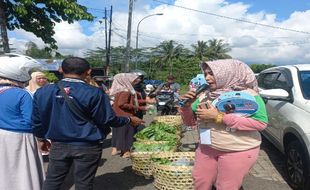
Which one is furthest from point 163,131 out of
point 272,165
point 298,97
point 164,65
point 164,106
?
→ point 164,65

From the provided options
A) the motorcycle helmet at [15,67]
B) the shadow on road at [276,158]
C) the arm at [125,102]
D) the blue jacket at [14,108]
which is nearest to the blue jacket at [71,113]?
the blue jacket at [14,108]

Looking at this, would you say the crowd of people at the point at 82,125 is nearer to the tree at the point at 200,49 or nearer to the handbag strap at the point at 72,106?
the handbag strap at the point at 72,106

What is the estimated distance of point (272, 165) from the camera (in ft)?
20.9

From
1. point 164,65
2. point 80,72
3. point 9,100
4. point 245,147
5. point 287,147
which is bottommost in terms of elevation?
point 164,65

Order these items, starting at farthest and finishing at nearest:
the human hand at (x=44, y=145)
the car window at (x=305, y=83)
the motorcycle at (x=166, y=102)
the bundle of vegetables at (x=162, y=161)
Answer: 1. the motorcycle at (x=166, y=102)
2. the car window at (x=305, y=83)
3. the bundle of vegetables at (x=162, y=161)
4. the human hand at (x=44, y=145)

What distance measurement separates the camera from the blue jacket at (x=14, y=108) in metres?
3.45

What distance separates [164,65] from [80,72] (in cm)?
6203

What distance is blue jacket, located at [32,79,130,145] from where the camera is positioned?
3279 millimetres

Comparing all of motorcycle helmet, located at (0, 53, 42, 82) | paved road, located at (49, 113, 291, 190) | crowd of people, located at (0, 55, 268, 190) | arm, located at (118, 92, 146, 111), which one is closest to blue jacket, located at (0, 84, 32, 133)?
crowd of people, located at (0, 55, 268, 190)

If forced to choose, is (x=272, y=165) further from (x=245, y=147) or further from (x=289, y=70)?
(x=245, y=147)

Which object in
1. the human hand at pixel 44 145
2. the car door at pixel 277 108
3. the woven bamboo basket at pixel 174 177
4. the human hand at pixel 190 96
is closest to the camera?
the human hand at pixel 190 96

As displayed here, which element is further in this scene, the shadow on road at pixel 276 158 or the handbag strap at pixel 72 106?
the shadow on road at pixel 276 158

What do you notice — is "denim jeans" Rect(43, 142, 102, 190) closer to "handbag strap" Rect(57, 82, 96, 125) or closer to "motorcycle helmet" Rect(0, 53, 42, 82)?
"handbag strap" Rect(57, 82, 96, 125)

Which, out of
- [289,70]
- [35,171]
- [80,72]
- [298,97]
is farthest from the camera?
[289,70]
